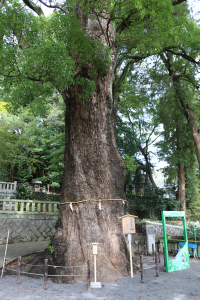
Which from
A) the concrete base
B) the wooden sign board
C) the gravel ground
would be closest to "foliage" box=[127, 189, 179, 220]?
the gravel ground

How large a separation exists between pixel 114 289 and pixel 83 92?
5083 millimetres

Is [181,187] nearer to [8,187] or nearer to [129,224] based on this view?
[129,224]

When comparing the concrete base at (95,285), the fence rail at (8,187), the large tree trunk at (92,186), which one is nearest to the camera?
the concrete base at (95,285)

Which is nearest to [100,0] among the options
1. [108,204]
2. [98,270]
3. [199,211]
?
[108,204]

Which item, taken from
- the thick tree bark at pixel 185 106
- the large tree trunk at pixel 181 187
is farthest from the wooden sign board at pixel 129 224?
the large tree trunk at pixel 181 187

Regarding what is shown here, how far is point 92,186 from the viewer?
6.14 meters

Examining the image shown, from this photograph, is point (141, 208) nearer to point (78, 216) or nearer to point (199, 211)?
point (199, 211)

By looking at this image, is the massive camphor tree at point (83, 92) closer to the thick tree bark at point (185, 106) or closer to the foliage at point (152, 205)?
the thick tree bark at point (185, 106)

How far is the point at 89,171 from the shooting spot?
6.28 metres

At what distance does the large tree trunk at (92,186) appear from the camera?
5594 millimetres

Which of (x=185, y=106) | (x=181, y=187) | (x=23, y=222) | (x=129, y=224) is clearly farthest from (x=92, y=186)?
(x=181, y=187)

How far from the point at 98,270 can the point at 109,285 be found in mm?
464

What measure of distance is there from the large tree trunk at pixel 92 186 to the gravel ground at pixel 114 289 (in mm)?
429

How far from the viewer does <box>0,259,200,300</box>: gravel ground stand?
4.27 m
